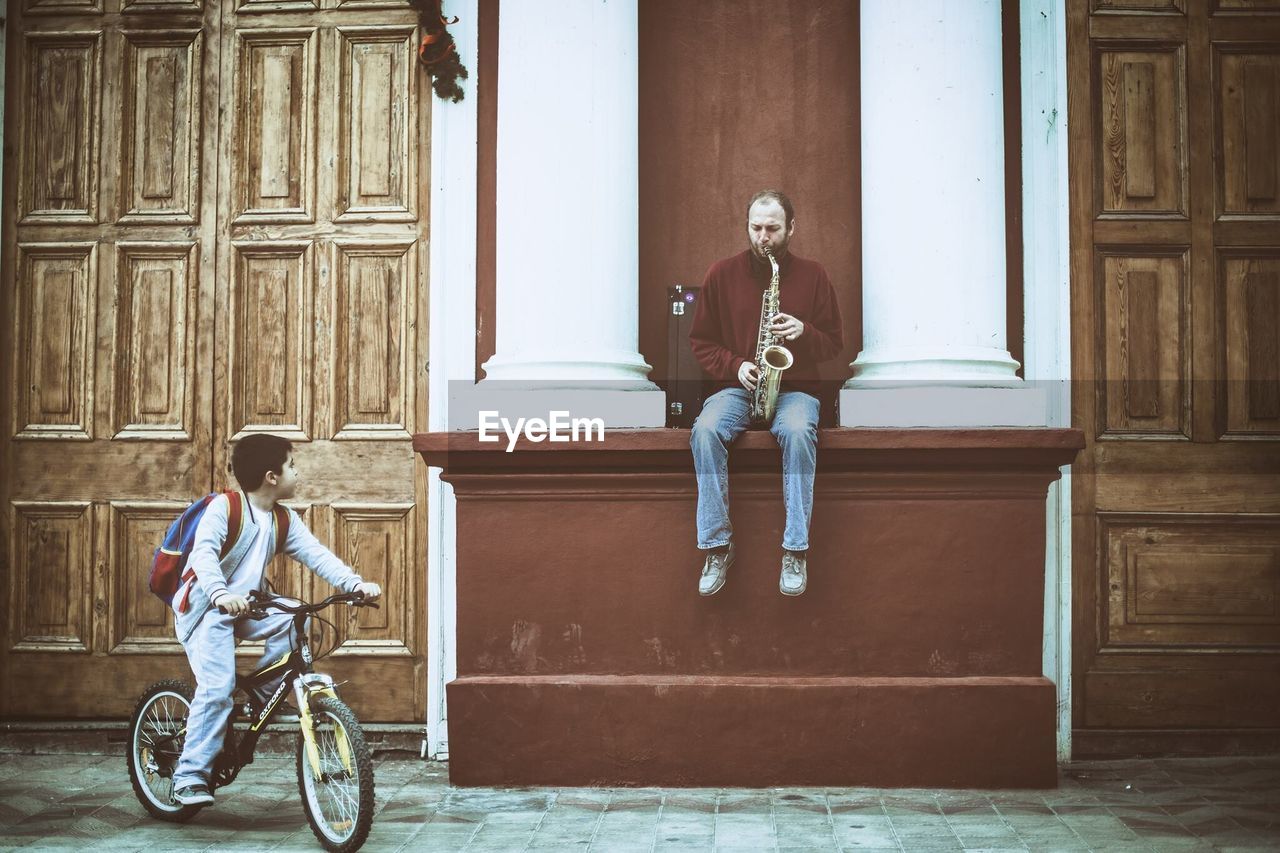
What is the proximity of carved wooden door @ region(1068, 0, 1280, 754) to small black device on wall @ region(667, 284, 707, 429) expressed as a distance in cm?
202

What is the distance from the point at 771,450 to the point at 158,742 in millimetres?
3018

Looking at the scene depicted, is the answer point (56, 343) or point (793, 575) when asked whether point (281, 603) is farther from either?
point (56, 343)

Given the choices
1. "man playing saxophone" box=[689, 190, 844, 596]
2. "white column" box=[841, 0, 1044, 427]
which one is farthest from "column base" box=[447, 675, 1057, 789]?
"white column" box=[841, 0, 1044, 427]

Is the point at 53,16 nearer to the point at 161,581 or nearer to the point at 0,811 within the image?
the point at 161,581

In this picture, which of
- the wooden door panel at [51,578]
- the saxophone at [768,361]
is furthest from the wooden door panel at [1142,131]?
the wooden door panel at [51,578]

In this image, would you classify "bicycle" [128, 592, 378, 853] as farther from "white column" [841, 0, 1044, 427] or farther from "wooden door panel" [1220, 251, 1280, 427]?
"wooden door panel" [1220, 251, 1280, 427]

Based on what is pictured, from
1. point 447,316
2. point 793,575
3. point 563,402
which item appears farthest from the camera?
point 447,316

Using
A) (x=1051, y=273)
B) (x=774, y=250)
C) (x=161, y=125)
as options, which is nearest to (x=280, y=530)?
(x=774, y=250)

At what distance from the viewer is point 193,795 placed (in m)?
5.27

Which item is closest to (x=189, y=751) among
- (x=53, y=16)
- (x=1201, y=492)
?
(x=53, y=16)

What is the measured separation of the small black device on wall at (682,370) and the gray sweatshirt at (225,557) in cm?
208

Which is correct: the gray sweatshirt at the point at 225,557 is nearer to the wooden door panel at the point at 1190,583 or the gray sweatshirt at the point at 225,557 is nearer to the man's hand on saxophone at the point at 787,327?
the man's hand on saxophone at the point at 787,327

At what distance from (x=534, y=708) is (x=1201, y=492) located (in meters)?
3.67

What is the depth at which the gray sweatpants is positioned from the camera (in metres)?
5.23
